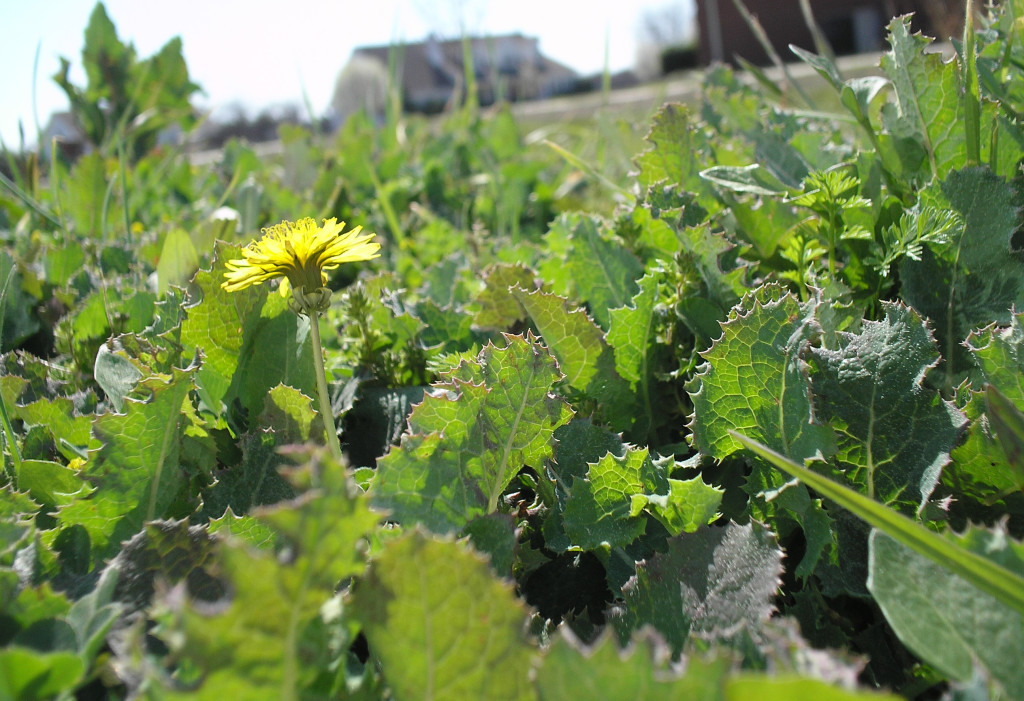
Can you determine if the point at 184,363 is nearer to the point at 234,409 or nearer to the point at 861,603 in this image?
the point at 234,409

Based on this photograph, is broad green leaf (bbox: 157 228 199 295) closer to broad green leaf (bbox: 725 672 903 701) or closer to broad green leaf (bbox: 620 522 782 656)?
broad green leaf (bbox: 620 522 782 656)

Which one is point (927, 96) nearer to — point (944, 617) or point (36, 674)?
point (944, 617)

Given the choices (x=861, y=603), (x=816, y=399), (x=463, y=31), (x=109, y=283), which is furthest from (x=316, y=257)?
(x=463, y=31)

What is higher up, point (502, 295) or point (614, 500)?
point (502, 295)

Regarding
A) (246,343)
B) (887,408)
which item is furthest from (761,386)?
(246,343)

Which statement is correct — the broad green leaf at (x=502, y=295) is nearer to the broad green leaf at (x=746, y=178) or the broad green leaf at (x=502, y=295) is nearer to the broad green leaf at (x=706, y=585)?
the broad green leaf at (x=746, y=178)

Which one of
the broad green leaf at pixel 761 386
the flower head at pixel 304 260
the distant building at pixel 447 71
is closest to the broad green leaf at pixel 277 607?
the flower head at pixel 304 260
